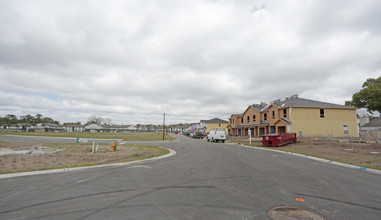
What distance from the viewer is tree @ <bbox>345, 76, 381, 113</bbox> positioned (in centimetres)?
4106

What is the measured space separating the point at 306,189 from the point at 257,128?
38055 millimetres

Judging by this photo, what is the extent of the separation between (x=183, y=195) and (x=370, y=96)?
176 ft

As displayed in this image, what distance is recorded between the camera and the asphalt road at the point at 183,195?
428cm

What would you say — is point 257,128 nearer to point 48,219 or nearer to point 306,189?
point 306,189

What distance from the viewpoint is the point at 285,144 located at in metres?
24.9

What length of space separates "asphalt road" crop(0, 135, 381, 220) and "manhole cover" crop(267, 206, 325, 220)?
176 mm

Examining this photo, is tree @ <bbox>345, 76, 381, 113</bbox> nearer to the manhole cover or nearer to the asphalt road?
the asphalt road

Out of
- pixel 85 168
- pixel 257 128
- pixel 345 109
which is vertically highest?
pixel 345 109

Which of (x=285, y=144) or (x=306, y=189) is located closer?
(x=306, y=189)

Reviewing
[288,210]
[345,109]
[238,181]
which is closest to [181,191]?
[238,181]

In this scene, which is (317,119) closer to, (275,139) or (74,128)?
(275,139)

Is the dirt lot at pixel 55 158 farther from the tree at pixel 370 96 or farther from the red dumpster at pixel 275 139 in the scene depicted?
the tree at pixel 370 96

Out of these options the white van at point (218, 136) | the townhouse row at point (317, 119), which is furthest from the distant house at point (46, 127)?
the townhouse row at point (317, 119)

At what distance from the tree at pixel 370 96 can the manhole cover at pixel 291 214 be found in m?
50.6
